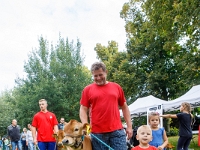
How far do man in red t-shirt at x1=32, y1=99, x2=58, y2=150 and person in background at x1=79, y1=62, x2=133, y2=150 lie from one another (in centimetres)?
397

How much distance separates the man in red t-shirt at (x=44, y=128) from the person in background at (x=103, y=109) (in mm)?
3967

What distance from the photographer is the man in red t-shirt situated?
27.2 feet

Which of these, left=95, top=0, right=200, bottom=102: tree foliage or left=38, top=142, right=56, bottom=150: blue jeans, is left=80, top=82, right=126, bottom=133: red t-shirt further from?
left=95, top=0, right=200, bottom=102: tree foliage

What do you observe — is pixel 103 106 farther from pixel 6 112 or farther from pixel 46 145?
pixel 6 112


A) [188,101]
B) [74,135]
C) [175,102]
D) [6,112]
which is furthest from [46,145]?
[6,112]

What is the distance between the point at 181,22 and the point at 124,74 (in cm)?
1616

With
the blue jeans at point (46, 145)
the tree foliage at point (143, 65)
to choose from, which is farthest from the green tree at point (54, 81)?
the blue jeans at point (46, 145)

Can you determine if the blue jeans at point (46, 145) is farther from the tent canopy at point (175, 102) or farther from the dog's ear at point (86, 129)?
the tent canopy at point (175, 102)

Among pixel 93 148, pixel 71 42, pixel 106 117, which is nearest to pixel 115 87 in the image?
pixel 106 117

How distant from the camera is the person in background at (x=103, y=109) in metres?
4.41

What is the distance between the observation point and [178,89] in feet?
105

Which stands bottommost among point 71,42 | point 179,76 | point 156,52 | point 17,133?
point 17,133

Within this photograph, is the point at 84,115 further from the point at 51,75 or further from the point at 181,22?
the point at 51,75

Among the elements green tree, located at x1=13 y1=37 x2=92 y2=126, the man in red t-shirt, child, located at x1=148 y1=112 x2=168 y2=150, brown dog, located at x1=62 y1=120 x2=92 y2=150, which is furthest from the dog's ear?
green tree, located at x1=13 y1=37 x2=92 y2=126
